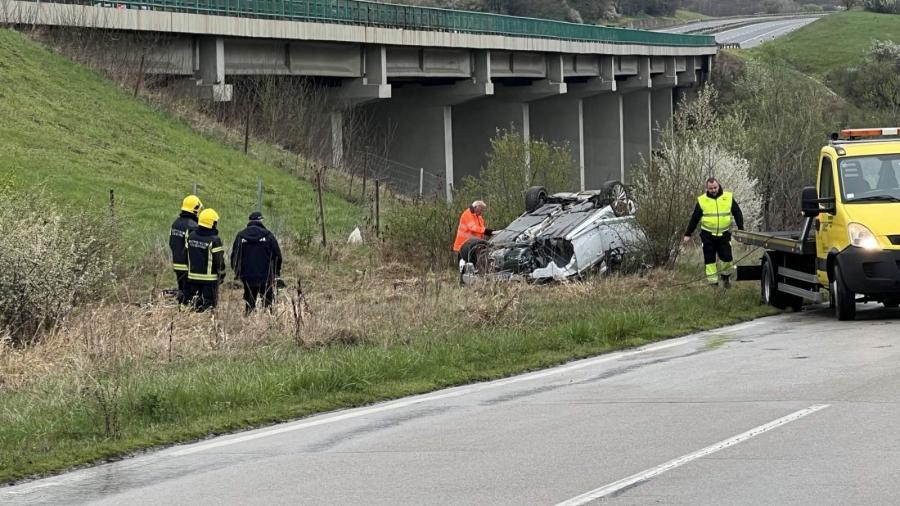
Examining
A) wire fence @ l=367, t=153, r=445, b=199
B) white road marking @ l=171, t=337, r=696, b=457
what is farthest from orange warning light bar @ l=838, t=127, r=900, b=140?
wire fence @ l=367, t=153, r=445, b=199

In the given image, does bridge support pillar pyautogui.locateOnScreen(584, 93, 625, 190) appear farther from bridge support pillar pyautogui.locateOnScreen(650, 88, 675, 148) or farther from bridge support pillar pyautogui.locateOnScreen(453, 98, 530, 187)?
bridge support pillar pyautogui.locateOnScreen(453, 98, 530, 187)

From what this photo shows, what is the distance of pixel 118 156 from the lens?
33.4 metres

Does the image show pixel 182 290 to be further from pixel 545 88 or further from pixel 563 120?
pixel 563 120

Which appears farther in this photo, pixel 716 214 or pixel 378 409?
pixel 716 214

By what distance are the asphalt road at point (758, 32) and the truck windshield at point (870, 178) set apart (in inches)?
4383

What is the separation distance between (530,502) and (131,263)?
55.2 feet

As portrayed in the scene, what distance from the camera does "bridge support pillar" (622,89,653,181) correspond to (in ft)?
308

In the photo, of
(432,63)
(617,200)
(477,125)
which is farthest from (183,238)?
(477,125)

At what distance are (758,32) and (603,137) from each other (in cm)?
6300

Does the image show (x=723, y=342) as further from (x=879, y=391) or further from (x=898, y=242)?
(x=879, y=391)

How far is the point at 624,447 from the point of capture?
9.48 m

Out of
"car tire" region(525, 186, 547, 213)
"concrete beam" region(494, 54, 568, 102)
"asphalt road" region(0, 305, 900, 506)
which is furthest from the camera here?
"concrete beam" region(494, 54, 568, 102)

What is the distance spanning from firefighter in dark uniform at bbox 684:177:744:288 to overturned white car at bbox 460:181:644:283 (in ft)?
7.13

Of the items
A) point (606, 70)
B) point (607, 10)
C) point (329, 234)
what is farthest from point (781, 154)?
point (607, 10)
